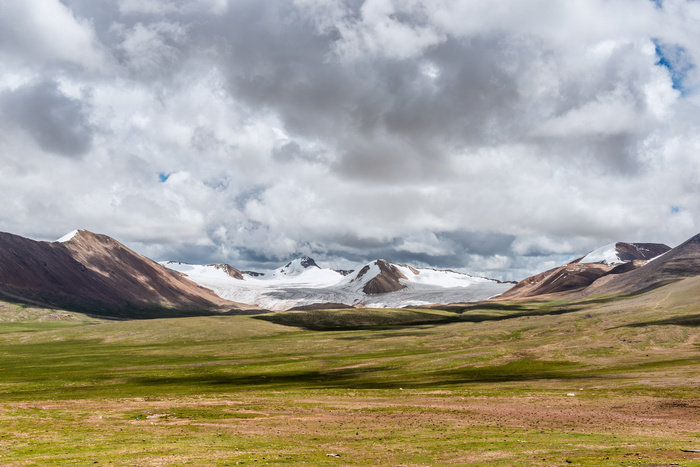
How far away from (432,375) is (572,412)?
4688 centimetres

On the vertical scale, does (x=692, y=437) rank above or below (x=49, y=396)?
above

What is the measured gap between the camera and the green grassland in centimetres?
3284

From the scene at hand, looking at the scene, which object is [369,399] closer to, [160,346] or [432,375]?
[432,375]

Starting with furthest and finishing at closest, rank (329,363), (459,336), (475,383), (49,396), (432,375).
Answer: (459,336) < (329,363) < (432,375) < (475,383) < (49,396)

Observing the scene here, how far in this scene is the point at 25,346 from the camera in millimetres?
173125

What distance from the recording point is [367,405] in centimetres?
5888

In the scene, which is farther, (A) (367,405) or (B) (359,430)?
(A) (367,405)

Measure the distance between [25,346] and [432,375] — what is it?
6005 inches

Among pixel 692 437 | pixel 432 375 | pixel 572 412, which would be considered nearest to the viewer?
pixel 692 437

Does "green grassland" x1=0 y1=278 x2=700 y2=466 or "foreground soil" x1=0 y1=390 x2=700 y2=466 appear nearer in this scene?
"foreground soil" x1=0 y1=390 x2=700 y2=466

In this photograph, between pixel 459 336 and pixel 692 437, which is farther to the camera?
pixel 459 336

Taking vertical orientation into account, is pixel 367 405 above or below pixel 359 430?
below

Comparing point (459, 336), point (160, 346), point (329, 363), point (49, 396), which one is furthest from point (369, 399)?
point (160, 346)

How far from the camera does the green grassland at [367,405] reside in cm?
3284
